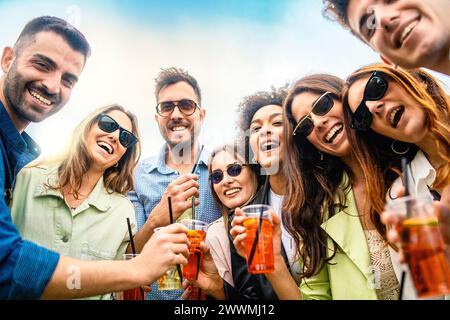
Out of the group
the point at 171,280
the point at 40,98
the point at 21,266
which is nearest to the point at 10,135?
the point at 40,98

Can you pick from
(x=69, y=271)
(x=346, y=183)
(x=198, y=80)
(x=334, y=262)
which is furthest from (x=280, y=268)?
(x=198, y=80)

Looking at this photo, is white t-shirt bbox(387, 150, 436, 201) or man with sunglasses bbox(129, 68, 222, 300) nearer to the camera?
white t-shirt bbox(387, 150, 436, 201)

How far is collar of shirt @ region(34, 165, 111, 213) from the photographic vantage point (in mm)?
2785

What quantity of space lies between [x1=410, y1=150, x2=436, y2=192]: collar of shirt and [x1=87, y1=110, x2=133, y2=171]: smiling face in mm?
1898

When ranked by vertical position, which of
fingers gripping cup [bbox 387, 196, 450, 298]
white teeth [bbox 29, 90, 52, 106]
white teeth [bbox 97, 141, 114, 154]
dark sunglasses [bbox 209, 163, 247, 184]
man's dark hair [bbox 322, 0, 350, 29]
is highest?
man's dark hair [bbox 322, 0, 350, 29]

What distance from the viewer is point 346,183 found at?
107 inches

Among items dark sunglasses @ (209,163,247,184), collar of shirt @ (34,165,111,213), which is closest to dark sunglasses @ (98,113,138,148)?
collar of shirt @ (34,165,111,213)

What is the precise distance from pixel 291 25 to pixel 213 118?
85cm

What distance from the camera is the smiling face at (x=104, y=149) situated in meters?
2.89

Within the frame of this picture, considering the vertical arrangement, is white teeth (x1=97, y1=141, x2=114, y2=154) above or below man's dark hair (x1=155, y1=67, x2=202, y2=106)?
below

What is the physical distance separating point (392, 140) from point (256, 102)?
916 mm

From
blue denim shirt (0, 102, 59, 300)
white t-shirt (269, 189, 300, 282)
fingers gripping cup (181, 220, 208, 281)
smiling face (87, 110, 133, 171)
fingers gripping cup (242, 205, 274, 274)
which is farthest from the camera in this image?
smiling face (87, 110, 133, 171)

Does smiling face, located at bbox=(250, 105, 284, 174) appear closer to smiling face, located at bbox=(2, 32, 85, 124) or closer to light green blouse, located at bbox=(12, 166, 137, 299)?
light green blouse, located at bbox=(12, 166, 137, 299)

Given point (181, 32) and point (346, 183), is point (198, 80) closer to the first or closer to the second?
point (181, 32)
